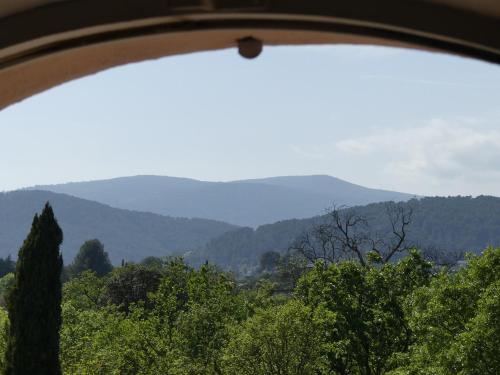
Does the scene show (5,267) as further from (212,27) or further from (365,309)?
(212,27)

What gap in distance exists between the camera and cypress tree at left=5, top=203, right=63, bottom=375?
25172 mm

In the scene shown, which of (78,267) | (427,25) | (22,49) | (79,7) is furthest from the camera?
(78,267)

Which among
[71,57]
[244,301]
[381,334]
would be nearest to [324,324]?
[381,334]

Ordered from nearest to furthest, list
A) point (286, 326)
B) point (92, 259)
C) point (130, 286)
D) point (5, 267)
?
1. point (286, 326)
2. point (130, 286)
3. point (92, 259)
4. point (5, 267)

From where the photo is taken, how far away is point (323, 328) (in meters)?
24.9

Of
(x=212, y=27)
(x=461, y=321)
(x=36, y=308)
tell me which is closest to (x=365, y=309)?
(x=461, y=321)

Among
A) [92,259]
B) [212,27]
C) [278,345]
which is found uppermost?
[92,259]

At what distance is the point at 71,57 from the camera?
2.61 m

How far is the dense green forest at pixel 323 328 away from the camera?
21.3 meters

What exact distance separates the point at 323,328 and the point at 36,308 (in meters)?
9.44

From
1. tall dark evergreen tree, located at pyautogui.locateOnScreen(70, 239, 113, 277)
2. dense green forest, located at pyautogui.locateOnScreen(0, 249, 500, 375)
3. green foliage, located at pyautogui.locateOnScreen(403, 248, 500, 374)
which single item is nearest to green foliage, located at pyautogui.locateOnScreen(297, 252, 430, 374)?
dense green forest, located at pyautogui.locateOnScreen(0, 249, 500, 375)

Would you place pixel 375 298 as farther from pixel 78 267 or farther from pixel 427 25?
pixel 78 267

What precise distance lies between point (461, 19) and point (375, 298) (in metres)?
25.4

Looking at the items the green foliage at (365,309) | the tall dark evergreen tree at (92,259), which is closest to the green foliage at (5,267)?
the tall dark evergreen tree at (92,259)
